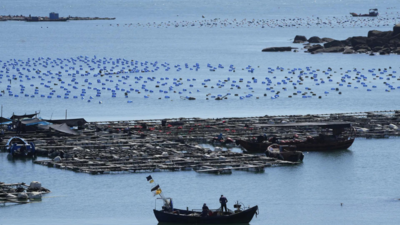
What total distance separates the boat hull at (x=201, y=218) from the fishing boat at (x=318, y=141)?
21.8 m

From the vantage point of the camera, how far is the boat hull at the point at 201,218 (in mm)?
46375

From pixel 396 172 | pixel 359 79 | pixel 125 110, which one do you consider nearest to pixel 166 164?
pixel 396 172

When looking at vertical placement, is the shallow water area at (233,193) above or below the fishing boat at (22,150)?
below

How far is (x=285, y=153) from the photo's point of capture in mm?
65375

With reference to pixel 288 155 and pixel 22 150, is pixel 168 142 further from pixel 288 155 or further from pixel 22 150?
pixel 22 150

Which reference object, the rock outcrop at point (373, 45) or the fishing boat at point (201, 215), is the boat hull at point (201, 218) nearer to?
the fishing boat at point (201, 215)

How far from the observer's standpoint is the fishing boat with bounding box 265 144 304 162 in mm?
65250

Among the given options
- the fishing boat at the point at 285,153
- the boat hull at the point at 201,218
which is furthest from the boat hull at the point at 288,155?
the boat hull at the point at 201,218

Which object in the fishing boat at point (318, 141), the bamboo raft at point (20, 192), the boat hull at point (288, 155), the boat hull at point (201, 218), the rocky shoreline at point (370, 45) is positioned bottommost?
the boat hull at point (201, 218)

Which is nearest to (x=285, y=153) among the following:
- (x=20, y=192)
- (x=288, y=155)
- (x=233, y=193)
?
(x=288, y=155)

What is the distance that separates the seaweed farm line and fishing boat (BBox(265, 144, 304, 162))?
80 centimetres

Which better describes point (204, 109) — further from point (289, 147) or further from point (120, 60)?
point (120, 60)

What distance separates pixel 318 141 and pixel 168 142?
12.0 meters

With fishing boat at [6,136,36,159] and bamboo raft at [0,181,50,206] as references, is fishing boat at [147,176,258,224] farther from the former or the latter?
fishing boat at [6,136,36,159]
